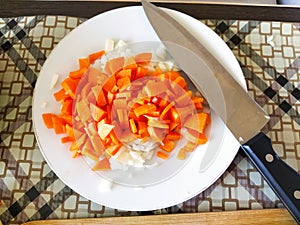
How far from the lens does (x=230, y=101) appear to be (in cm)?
97

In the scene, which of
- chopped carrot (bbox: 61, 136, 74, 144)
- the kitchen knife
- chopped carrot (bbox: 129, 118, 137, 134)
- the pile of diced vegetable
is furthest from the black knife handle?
chopped carrot (bbox: 61, 136, 74, 144)

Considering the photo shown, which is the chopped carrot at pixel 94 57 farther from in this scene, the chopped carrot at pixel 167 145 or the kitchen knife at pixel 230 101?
the chopped carrot at pixel 167 145

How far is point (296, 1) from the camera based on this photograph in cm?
130

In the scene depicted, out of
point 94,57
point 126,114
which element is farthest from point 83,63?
point 126,114

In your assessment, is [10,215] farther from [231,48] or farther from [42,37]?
[231,48]

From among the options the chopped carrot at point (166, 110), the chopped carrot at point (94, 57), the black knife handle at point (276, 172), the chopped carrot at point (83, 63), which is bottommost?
the black knife handle at point (276, 172)

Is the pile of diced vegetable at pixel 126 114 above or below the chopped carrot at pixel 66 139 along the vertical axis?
above

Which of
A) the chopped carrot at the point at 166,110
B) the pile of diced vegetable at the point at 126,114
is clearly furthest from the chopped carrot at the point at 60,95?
the chopped carrot at the point at 166,110

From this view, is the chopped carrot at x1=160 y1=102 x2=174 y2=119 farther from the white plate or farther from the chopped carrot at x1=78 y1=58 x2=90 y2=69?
the chopped carrot at x1=78 y1=58 x2=90 y2=69

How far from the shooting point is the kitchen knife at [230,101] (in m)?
0.88

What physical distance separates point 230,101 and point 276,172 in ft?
0.59

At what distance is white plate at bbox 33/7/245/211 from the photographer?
0.93 meters

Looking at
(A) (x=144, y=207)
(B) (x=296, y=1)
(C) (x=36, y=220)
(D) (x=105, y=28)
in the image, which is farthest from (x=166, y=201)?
(B) (x=296, y=1)

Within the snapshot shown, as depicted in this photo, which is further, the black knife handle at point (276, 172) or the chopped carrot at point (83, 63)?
the chopped carrot at point (83, 63)
